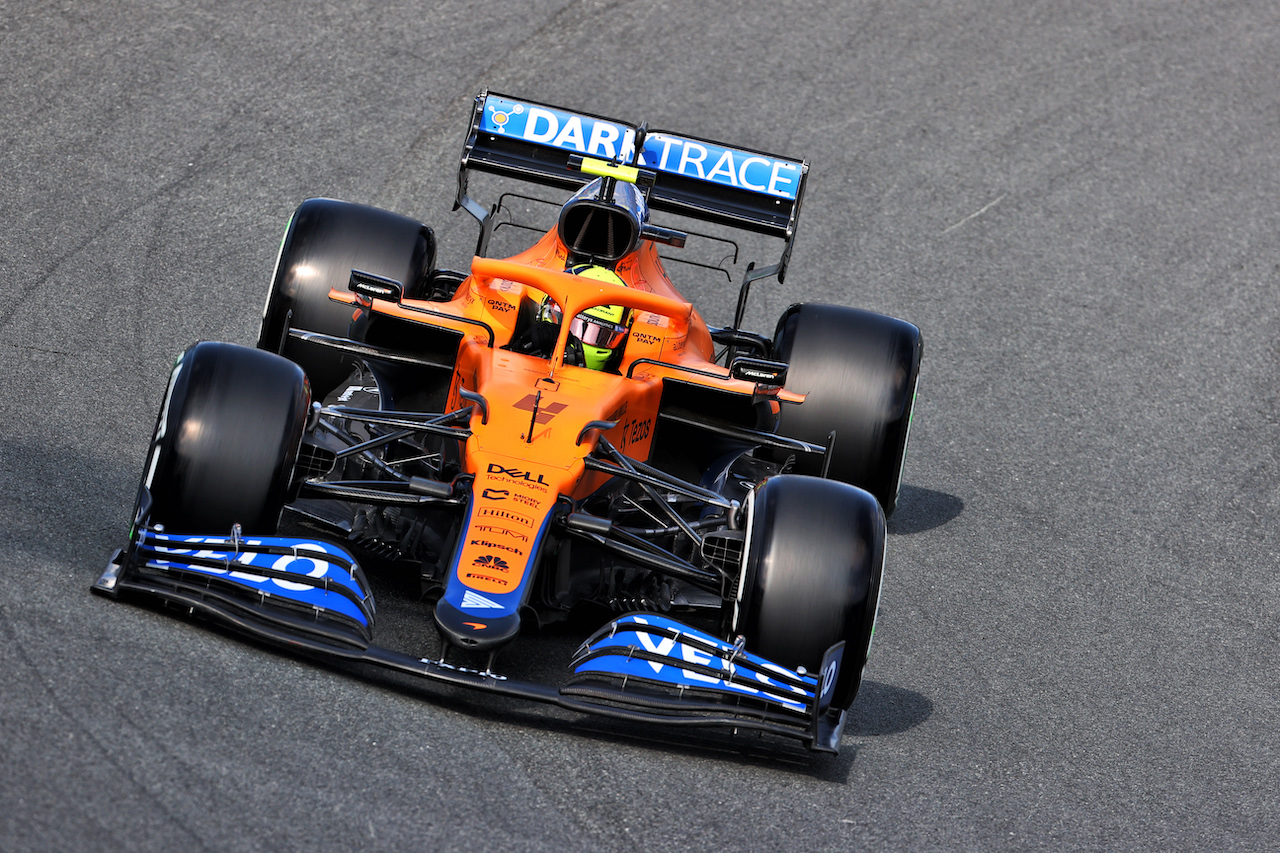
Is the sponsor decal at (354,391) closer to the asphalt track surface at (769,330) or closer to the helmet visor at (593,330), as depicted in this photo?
the asphalt track surface at (769,330)

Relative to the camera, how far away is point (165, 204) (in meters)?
11.1

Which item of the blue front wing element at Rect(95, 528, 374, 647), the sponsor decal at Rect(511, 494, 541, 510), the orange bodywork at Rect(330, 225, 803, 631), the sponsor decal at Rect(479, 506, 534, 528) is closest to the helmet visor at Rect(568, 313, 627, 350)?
the orange bodywork at Rect(330, 225, 803, 631)

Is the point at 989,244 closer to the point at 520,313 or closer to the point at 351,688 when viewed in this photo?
the point at 520,313

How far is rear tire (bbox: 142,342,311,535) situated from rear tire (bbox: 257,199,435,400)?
6.94 ft

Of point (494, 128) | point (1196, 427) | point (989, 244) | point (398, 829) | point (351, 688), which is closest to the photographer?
point (398, 829)

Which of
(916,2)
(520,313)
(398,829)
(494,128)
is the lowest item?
(398,829)

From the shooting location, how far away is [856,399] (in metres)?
8.42

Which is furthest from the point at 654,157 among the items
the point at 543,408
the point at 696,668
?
the point at 696,668

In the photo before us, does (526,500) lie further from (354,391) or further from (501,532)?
(354,391)

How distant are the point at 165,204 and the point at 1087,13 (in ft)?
34.5

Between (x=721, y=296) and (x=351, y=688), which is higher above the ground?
(x=721, y=296)

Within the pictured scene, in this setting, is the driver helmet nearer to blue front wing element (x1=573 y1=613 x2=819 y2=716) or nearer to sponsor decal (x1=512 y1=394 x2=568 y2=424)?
sponsor decal (x1=512 y1=394 x2=568 y2=424)

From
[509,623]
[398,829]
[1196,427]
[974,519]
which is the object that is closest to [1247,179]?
[1196,427]

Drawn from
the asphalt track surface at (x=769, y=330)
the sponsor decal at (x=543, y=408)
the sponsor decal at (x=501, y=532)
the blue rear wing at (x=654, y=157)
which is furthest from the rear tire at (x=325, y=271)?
the sponsor decal at (x=501, y=532)
